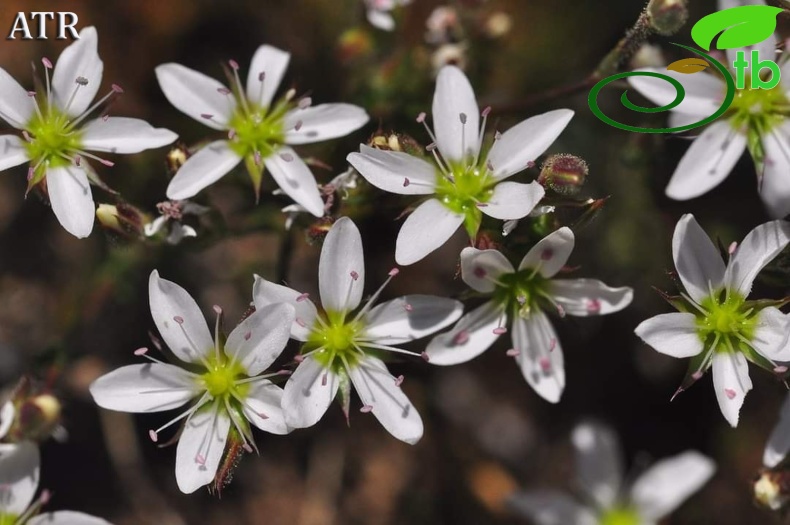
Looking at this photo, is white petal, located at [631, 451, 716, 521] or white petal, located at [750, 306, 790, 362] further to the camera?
white petal, located at [631, 451, 716, 521]

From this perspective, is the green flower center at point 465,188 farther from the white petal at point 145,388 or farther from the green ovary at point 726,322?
the white petal at point 145,388

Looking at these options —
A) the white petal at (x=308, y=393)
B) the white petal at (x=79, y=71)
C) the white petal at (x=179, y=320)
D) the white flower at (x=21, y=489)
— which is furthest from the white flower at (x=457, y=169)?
the white flower at (x=21, y=489)

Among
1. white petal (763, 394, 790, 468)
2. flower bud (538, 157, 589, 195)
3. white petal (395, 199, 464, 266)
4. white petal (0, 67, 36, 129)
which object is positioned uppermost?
white petal (0, 67, 36, 129)

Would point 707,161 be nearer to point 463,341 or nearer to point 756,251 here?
point 756,251

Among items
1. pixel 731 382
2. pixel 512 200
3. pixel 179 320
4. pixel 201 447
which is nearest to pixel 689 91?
pixel 512 200

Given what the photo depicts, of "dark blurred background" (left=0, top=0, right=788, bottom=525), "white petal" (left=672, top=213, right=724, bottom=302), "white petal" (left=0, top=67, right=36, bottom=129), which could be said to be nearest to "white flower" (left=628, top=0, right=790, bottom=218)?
"white petal" (left=672, top=213, right=724, bottom=302)

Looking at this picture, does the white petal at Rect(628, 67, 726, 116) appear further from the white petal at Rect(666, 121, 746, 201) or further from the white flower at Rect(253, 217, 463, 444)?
the white flower at Rect(253, 217, 463, 444)
